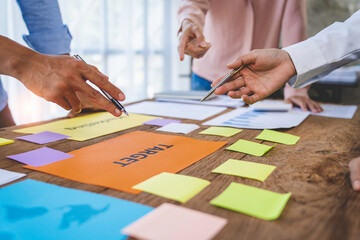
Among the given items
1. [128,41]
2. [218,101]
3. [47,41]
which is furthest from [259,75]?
[128,41]

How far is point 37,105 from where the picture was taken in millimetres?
2197

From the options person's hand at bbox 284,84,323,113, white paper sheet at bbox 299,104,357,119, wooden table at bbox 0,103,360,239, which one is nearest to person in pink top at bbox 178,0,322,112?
person's hand at bbox 284,84,323,113

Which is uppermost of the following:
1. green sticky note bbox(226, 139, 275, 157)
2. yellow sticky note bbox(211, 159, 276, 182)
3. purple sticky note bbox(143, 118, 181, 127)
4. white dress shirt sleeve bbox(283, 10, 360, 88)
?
white dress shirt sleeve bbox(283, 10, 360, 88)

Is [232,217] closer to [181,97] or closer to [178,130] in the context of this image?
[178,130]

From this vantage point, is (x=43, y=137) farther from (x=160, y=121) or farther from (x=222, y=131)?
(x=222, y=131)

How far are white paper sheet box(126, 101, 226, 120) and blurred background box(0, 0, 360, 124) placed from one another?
1206 mm

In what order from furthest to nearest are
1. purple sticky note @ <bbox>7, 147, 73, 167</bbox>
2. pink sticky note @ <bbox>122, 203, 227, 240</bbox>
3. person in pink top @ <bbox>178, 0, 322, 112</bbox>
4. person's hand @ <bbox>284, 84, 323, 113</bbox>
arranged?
person in pink top @ <bbox>178, 0, 322, 112</bbox>, person's hand @ <bbox>284, 84, 323, 113</bbox>, purple sticky note @ <bbox>7, 147, 73, 167</bbox>, pink sticky note @ <bbox>122, 203, 227, 240</bbox>

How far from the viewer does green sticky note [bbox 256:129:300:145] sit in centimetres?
78

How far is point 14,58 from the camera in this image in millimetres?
698

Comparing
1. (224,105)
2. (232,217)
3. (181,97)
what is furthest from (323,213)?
(181,97)

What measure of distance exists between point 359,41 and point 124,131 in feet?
2.47

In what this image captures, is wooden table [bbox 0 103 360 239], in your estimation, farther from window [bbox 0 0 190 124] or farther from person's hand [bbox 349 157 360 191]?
window [bbox 0 0 190 124]

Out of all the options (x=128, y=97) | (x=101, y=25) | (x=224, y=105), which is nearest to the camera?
(x=224, y=105)

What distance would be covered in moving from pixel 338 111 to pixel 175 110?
0.70 m
